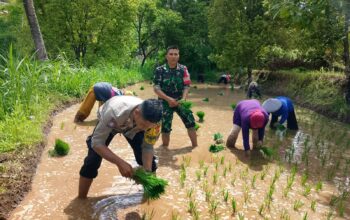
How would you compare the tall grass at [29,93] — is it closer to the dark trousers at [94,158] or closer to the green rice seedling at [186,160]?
the dark trousers at [94,158]

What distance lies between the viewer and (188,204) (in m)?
4.13

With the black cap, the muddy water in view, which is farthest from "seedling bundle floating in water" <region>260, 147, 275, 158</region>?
the black cap

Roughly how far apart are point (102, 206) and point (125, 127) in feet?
3.80

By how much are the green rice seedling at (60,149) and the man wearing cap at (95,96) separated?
60.1 inches

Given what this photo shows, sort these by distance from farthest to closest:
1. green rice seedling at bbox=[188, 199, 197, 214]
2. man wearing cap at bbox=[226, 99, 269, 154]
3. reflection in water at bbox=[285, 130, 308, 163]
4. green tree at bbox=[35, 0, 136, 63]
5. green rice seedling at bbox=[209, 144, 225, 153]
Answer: green tree at bbox=[35, 0, 136, 63], green rice seedling at bbox=[209, 144, 225, 153], reflection in water at bbox=[285, 130, 308, 163], man wearing cap at bbox=[226, 99, 269, 154], green rice seedling at bbox=[188, 199, 197, 214]

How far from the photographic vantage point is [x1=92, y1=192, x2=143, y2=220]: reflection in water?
3799 mm

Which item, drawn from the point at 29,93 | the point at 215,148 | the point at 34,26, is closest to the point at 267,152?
the point at 215,148

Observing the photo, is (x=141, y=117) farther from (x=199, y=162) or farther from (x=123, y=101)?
(x=199, y=162)

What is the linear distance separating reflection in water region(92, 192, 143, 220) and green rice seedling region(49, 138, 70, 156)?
1797 millimetres

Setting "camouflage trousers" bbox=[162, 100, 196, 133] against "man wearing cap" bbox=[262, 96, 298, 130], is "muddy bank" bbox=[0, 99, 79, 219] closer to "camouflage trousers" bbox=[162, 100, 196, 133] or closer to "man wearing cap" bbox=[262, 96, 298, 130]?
"camouflage trousers" bbox=[162, 100, 196, 133]

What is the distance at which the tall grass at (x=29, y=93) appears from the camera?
5320mm

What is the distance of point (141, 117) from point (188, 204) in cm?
155

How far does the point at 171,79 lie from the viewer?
20.2ft

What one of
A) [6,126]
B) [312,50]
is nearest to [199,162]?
[6,126]
